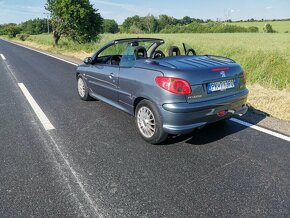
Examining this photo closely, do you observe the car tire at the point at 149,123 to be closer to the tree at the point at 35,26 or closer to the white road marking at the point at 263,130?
the white road marking at the point at 263,130

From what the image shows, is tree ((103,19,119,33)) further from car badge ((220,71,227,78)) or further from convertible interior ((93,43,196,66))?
car badge ((220,71,227,78))

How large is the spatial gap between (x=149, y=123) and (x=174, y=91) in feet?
2.45

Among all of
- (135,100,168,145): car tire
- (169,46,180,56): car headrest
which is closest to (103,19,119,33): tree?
(169,46,180,56): car headrest

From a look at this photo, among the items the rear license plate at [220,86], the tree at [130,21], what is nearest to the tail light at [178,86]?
the rear license plate at [220,86]

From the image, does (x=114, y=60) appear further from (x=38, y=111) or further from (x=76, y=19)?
(x=76, y=19)

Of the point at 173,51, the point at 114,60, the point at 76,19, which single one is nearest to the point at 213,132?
the point at 173,51

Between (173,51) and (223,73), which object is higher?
(173,51)

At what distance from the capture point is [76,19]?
2592 cm

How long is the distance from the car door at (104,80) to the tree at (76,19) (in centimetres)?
2164

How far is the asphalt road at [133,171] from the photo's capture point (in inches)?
108

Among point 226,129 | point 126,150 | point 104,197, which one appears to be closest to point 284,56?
point 226,129

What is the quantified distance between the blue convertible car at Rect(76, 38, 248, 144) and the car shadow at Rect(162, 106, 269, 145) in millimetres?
420

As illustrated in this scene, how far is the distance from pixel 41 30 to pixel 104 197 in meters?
141

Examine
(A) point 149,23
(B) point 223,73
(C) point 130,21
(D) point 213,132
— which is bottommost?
Result: (D) point 213,132
